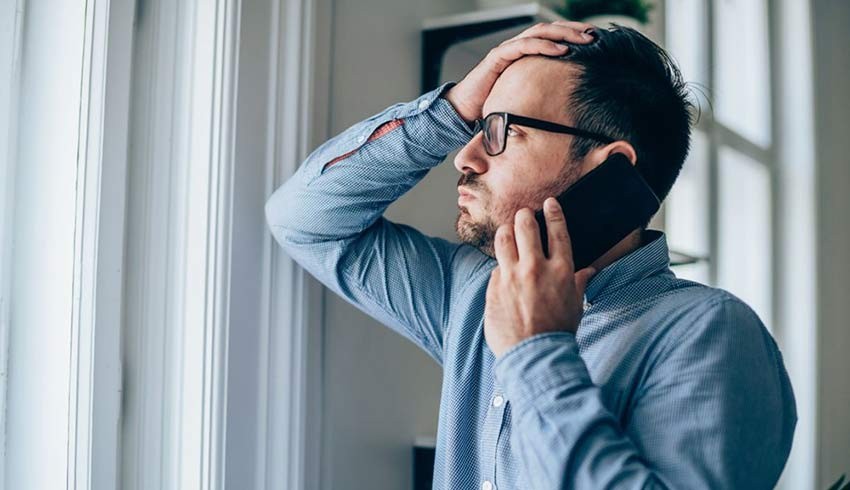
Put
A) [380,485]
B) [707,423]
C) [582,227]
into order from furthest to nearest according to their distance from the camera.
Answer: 1. [380,485]
2. [582,227]
3. [707,423]

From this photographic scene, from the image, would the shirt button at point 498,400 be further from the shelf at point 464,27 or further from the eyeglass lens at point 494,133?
the shelf at point 464,27

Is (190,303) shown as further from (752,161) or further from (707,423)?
(752,161)

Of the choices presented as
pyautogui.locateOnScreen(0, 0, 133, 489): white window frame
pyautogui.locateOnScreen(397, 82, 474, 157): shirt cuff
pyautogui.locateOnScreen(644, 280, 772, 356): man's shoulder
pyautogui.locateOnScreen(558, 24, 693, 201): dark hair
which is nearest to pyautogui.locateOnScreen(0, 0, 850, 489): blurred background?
pyautogui.locateOnScreen(0, 0, 133, 489): white window frame

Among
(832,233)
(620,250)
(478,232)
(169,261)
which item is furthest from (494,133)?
(832,233)

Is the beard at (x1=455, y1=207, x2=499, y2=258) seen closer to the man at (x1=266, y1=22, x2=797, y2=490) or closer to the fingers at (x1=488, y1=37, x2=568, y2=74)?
the man at (x1=266, y1=22, x2=797, y2=490)

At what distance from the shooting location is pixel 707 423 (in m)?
0.83

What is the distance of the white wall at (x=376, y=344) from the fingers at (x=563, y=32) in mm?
331

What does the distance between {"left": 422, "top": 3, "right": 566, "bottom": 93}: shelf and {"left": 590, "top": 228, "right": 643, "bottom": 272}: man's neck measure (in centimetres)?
41

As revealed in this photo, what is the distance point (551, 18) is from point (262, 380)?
0.73 metres

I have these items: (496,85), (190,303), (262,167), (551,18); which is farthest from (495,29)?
(190,303)

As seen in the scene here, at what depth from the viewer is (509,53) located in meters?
1.08

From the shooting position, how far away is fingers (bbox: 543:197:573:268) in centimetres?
93

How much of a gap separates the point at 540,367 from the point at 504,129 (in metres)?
0.35

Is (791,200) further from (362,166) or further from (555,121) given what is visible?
(362,166)
